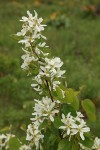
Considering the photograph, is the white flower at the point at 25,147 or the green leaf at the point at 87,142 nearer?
the green leaf at the point at 87,142

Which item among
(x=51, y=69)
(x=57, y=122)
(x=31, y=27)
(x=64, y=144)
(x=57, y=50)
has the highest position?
(x=57, y=50)

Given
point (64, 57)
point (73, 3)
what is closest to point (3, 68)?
point (64, 57)

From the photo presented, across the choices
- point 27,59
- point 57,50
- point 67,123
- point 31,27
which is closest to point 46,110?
point 67,123

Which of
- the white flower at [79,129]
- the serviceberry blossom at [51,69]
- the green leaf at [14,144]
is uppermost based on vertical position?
the serviceberry blossom at [51,69]

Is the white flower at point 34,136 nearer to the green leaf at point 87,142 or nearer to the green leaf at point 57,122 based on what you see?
the green leaf at point 57,122

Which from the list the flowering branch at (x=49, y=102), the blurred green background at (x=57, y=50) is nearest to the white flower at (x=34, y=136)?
the flowering branch at (x=49, y=102)

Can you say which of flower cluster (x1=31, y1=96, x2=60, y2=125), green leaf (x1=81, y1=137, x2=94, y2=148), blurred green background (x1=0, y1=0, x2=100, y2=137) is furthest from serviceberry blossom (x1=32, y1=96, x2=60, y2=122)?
blurred green background (x1=0, y1=0, x2=100, y2=137)

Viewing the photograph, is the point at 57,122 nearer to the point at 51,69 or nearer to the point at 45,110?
the point at 45,110

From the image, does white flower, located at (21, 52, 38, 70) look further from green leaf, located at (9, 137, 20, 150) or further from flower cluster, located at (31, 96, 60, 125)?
green leaf, located at (9, 137, 20, 150)
